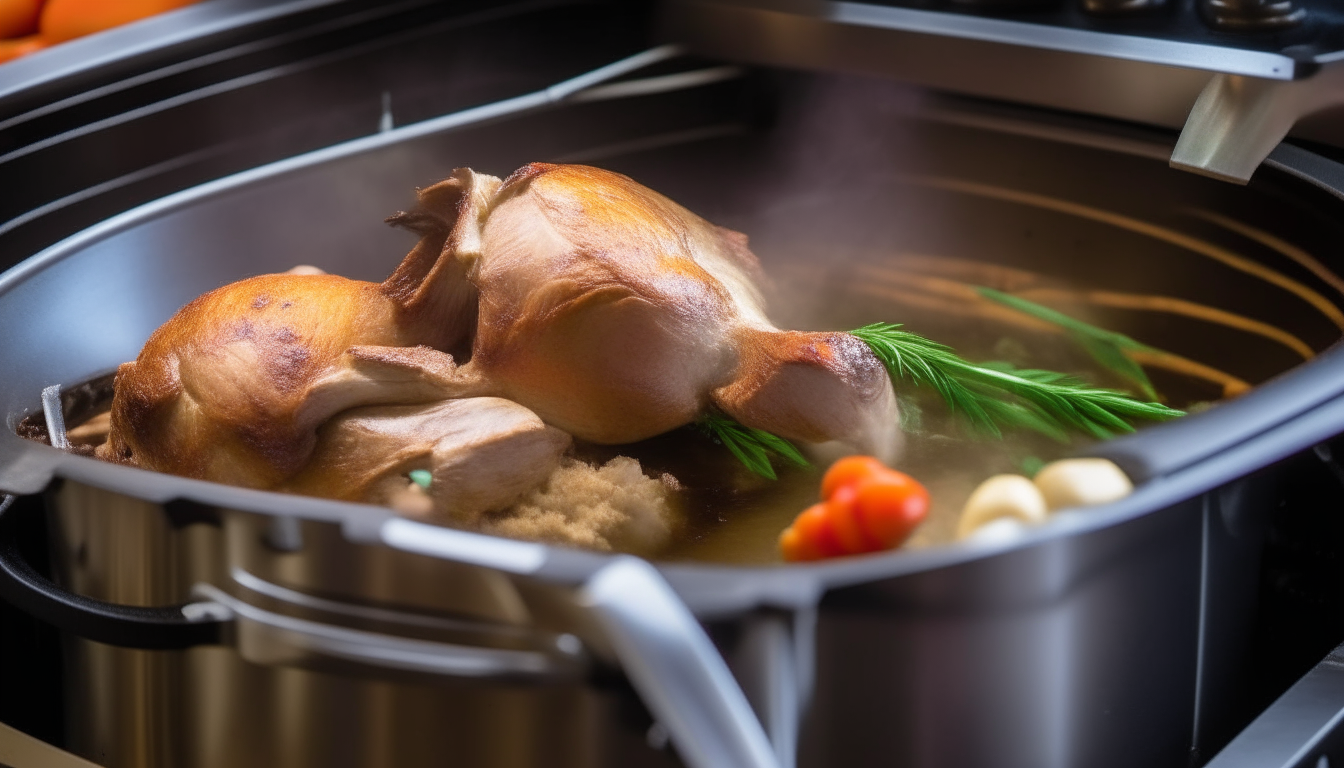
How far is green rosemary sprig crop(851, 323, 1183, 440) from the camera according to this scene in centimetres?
120

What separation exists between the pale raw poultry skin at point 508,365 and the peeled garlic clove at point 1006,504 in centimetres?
23

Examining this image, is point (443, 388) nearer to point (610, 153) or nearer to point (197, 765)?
point (197, 765)

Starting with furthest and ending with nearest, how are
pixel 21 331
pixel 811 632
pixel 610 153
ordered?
pixel 610 153
pixel 21 331
pixel 811 632

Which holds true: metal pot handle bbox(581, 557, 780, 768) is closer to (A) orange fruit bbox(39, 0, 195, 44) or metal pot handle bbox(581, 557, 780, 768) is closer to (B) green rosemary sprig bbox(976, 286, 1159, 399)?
(B) green rosemary sprig bbox(976, 286, 1159, 399)

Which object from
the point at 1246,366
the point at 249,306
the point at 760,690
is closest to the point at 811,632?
the point at 760,690

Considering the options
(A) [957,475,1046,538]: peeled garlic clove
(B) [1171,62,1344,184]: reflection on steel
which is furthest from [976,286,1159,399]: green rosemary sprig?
(A) [957,475,1046,538]: peeled garlic clove

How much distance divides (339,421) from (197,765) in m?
0.30

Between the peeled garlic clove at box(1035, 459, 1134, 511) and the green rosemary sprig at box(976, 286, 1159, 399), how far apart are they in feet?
1.98

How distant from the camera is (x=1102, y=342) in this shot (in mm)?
1468

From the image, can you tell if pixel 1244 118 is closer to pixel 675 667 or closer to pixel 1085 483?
pixel 1085 483

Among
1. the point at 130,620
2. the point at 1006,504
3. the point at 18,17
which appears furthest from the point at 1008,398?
the point at 18,17

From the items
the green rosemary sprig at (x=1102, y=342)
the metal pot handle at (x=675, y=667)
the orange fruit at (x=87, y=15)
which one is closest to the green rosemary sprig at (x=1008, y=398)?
the green rosemary sprig at (x=1102, y=342)

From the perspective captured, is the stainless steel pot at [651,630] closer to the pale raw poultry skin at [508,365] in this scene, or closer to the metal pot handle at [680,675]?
the metal pot handle at [680,675]

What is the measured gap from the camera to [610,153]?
1781 mm
